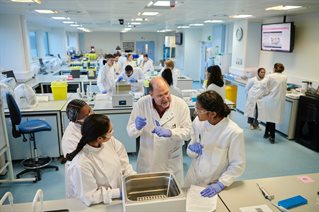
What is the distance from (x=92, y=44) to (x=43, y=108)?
1314 cm

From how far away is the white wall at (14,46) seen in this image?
5.53 metres

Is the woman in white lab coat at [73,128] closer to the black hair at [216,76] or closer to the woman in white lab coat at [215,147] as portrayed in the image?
the woman in white lab coat at [215,147]

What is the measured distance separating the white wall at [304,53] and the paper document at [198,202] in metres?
4.38

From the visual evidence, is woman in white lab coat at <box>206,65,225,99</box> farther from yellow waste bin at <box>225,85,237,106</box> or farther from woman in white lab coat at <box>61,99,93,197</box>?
yellow waste bin at <box>225,85,237,106</box>

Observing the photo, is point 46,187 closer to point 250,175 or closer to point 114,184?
point 114,184

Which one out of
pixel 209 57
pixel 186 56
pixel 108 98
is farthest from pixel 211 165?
pixel 186 56

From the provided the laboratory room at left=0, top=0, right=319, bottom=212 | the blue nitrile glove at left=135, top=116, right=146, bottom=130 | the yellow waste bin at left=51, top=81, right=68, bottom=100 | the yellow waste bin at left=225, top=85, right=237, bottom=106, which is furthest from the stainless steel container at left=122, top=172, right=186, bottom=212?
the yellow waste bin at left=225, top=85, right=237, bottom=106

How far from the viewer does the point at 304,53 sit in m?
5.16

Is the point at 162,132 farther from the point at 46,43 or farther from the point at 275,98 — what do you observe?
the point at 46,43

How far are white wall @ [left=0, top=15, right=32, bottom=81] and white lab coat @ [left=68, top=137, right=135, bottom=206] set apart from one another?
5.10 meters

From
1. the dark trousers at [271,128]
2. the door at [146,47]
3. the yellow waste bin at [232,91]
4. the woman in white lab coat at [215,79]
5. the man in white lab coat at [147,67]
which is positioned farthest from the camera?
the door at [146,47]

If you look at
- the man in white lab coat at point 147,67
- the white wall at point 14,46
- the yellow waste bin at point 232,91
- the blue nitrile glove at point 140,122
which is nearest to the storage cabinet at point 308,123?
the yellow waste bin at point 232,91

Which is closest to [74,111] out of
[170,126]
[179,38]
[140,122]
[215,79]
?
[140,122]

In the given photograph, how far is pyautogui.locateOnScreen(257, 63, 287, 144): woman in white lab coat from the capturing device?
14.5 feet
